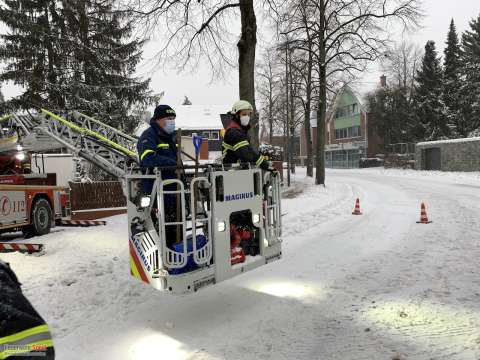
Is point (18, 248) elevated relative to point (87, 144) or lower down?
lower down

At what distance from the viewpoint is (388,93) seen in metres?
49.5

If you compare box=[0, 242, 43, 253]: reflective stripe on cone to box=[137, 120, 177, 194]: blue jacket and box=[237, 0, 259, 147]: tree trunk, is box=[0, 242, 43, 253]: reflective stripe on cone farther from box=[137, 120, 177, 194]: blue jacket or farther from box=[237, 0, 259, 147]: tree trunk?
box=[237, 0, 259, 147]: tree trunk

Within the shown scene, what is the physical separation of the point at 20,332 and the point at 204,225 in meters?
3.44

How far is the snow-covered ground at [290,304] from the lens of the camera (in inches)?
162

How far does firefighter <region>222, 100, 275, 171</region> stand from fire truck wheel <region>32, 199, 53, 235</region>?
684 centimetres

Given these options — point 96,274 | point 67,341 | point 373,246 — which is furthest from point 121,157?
point 67,341

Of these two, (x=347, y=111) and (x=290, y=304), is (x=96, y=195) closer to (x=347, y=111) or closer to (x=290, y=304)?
(x=290, y=304)

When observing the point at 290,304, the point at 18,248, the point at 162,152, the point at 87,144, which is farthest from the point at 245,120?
the point at 87,144

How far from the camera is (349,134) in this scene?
190 ft

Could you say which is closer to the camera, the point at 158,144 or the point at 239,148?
the point at 158,144

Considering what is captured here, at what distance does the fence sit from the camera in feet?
51.4

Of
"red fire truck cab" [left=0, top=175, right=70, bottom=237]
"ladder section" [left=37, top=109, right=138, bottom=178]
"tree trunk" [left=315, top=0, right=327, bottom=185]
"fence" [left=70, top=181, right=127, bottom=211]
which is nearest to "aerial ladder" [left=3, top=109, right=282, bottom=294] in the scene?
"red fire truck cab" [left=0, top=175, right=70, bottom=237]

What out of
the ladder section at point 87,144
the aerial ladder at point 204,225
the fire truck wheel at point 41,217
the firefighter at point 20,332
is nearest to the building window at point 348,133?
the ladder section at point 87,144

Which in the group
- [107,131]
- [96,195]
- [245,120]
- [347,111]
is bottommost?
[96,195]
